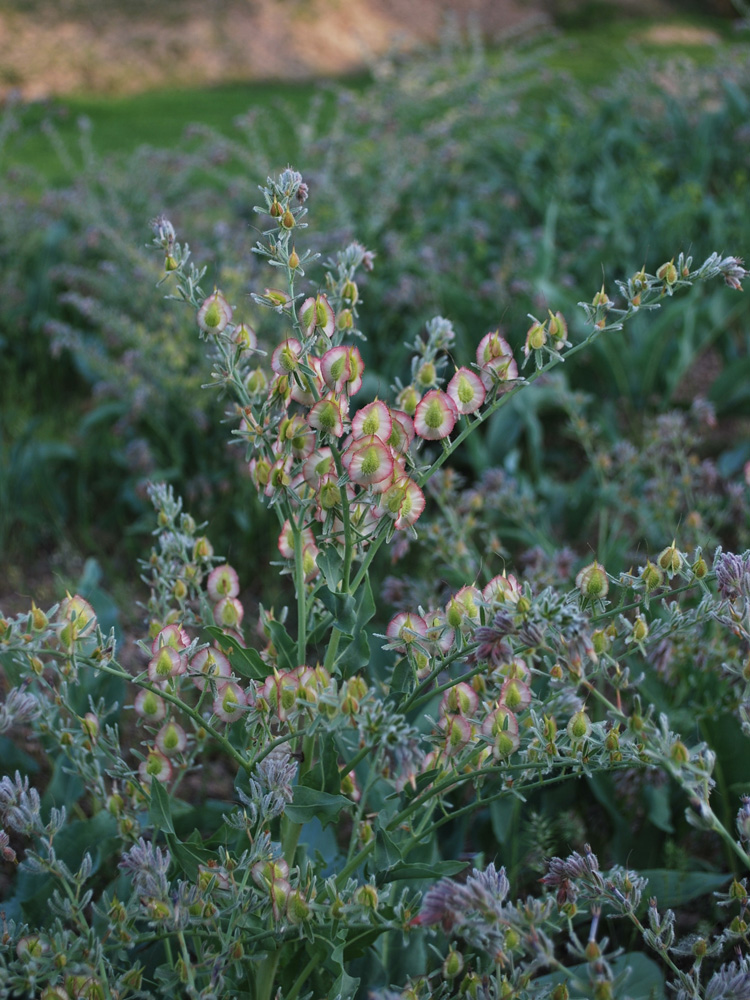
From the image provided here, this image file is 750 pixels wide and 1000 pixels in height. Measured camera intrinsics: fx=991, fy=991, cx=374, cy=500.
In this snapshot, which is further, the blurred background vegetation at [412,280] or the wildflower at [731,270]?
the blurred background vegetation at [412,280]

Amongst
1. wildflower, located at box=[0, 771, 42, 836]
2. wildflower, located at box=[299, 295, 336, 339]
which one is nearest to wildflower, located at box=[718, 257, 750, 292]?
wildflower, located at box=[299, 295, 336, 339]

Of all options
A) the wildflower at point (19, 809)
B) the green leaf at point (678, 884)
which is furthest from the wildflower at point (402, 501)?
the green leaf at point (678, 884)

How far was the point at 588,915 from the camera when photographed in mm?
1219

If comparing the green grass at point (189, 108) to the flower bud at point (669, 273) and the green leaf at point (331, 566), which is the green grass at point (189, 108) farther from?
the green leaf at point (331, 566)

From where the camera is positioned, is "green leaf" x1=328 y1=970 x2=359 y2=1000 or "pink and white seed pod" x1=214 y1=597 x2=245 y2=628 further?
"pink and white seed pod" x1=214 y1=597 x2=245 y2=628

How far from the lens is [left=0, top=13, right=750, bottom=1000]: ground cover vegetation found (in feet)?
3.05

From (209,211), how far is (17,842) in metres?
3.35

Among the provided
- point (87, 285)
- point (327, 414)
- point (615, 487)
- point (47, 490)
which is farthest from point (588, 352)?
point (327, 414)

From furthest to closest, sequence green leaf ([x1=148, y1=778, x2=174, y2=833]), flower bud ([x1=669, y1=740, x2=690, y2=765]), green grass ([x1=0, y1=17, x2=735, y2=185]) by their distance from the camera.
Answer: green grass ([x1=0, y1=17, x2=735, y2=185]), green leaf ([x1=148, y1=778, x2=174, y2=833]), flower bud ([x1=669, y1=740, x2=690, y2=765])

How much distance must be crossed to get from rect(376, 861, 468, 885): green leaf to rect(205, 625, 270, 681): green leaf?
9.3 inches

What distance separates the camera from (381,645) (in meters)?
1.40

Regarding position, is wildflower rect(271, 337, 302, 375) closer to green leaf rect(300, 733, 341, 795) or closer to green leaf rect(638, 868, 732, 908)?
green leaf rect(300, 733, 341, 795)

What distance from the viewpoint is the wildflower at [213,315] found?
99cm

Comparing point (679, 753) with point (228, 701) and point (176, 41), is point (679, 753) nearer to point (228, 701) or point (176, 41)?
point (228, 701)
